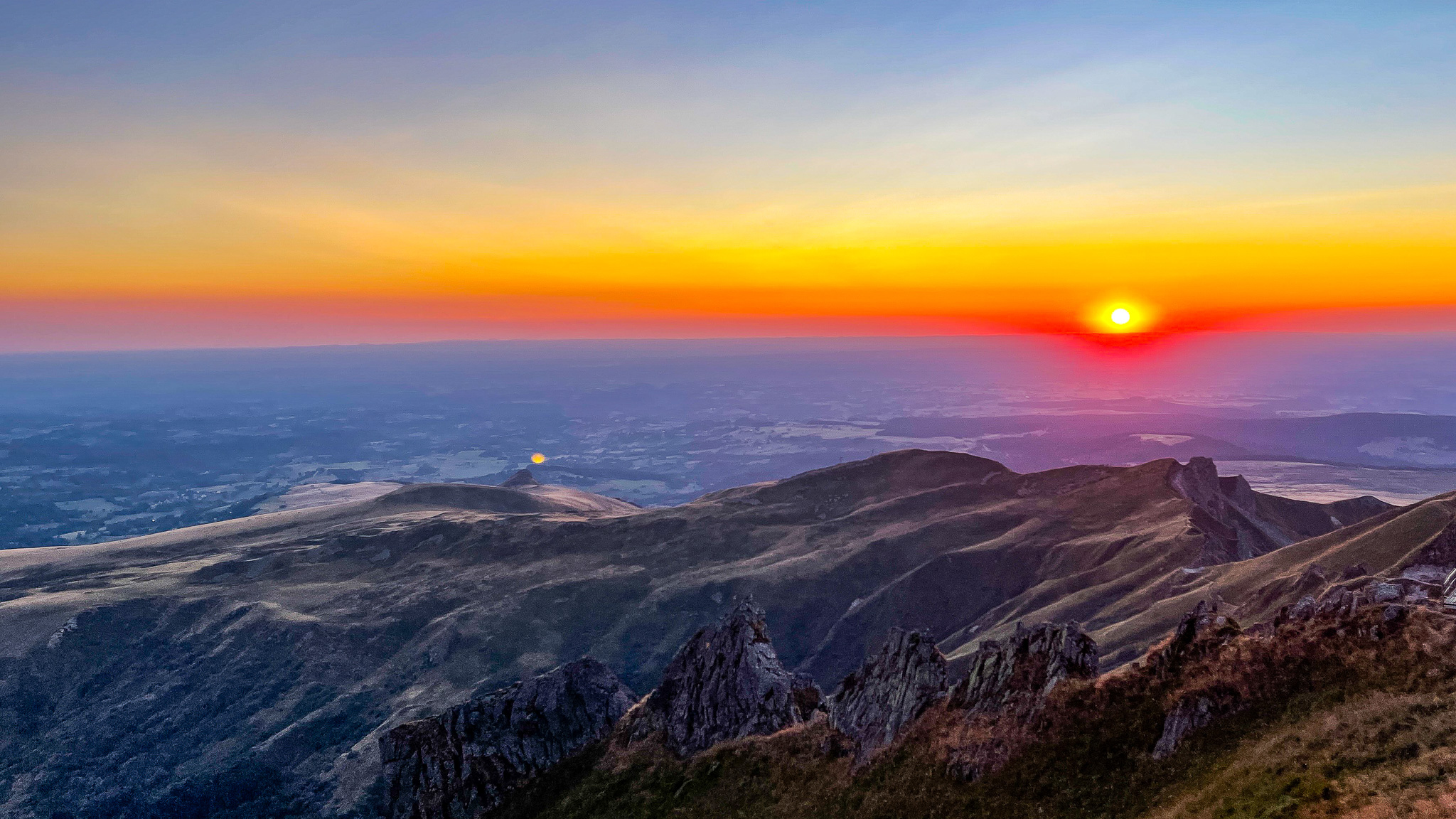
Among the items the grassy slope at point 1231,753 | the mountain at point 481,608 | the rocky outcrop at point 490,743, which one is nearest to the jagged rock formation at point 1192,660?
the grassy slope at point 1231,753

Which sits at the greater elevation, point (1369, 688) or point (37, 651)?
point (1369, 688)

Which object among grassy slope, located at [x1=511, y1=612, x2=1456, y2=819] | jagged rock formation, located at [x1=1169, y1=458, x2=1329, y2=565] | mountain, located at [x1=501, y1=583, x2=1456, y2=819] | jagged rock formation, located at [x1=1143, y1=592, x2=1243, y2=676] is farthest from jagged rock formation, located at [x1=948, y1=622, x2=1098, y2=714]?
jagged rock formation, located at [x1=1169, y1=458, x2=1329, y2=565]

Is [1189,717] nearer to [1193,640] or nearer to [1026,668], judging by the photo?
[1193,640]

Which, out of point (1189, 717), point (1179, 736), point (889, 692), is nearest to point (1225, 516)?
point (889, 692)

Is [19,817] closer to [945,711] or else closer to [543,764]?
[543,764]

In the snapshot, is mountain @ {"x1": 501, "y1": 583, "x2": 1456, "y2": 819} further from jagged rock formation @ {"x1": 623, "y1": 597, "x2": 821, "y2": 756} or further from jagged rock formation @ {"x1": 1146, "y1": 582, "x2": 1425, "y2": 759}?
jagged rock formation @ {"x1": 623, "y1": 597, "x2": 821, "y2": 756}

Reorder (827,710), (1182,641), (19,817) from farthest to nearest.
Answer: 1. (19,817)
2. (827,710)
3. (1182,641)

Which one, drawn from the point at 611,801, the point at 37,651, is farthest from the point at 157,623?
the point at 611,801
